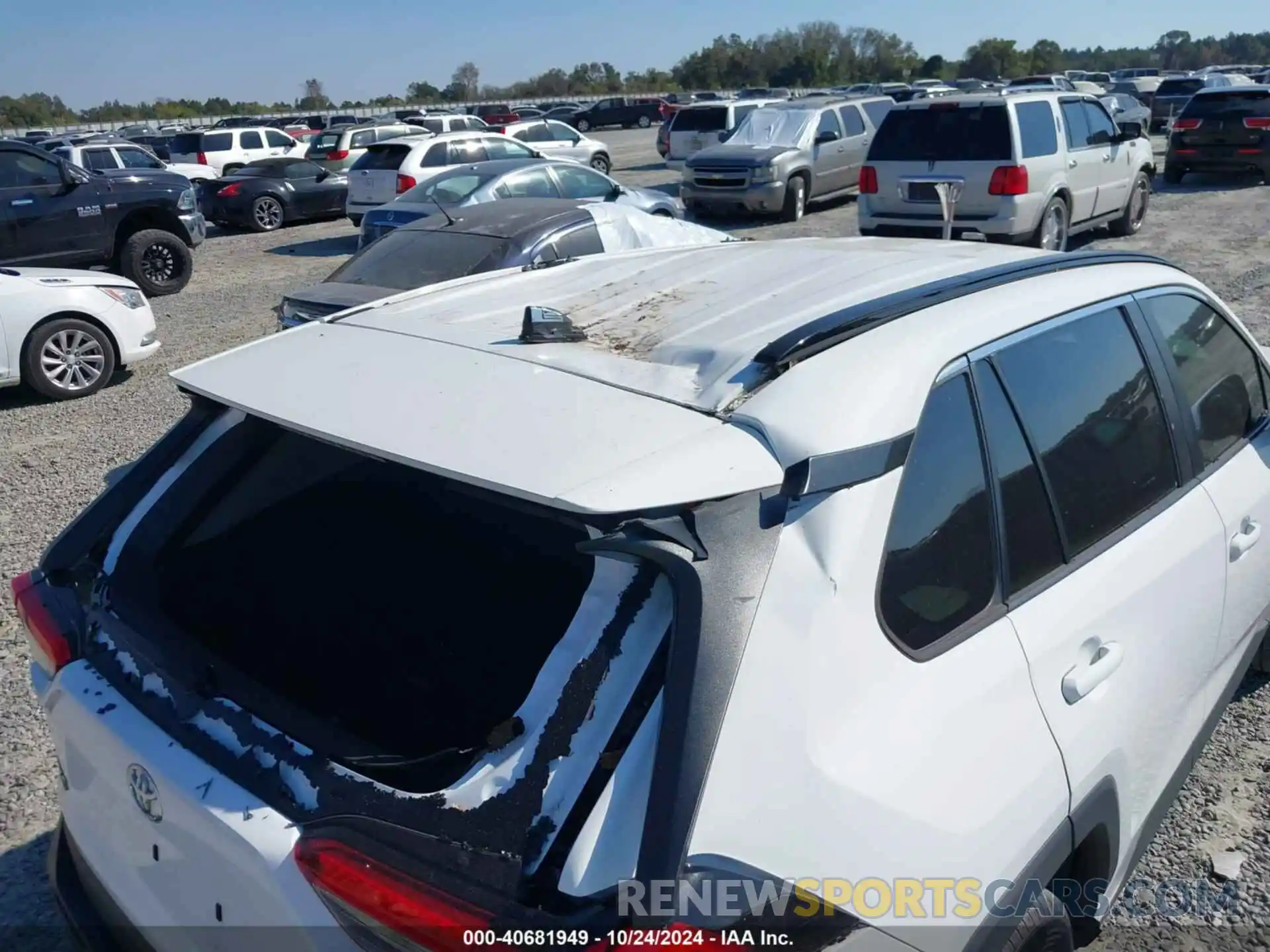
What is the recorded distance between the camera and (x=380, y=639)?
2.22 m

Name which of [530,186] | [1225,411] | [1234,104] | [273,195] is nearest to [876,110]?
[1234,104]

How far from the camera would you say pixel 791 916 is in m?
1.41

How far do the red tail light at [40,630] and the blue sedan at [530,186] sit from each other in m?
8.91

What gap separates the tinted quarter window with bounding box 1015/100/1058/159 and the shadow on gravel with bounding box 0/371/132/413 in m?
9.53

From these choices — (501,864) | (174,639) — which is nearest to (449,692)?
(174,639)

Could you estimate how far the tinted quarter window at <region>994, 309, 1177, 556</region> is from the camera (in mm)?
2162

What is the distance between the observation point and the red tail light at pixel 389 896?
137 cm

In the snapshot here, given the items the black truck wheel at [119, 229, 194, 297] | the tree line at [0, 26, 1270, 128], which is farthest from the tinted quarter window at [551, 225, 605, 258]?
the tree line at [0, 26, 1270, 128]

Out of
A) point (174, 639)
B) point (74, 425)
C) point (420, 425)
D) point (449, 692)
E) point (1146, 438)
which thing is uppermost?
point (420, 425)

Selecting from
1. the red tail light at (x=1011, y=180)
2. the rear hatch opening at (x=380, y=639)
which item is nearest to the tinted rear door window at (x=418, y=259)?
the rear hatch opening at (x=380, y=639)

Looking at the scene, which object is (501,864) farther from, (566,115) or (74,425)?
(566,115)

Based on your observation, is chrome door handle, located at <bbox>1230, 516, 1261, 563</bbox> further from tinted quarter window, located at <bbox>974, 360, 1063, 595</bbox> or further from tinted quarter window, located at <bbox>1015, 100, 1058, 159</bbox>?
tinted quarter window, located at <bbox>1015, 100, 1058, 159</bbox>

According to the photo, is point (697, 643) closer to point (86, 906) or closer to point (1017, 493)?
point (1017, 493)

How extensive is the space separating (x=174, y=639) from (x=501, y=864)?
1.01 m
